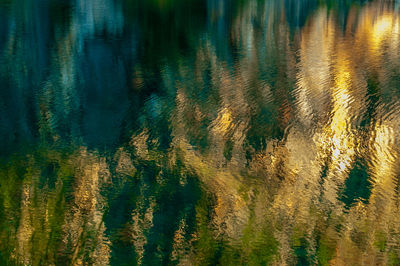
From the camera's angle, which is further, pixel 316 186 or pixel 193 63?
pixel 193 63

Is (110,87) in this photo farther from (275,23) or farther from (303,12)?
(303,12)

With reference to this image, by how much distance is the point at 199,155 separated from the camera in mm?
6277

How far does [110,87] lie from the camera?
9219 millimetres

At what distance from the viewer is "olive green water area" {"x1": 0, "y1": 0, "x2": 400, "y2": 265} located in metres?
4.56

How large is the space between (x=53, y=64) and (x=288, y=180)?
7.17 metres

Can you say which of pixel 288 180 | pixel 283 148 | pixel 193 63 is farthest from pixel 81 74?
pixel 288 180

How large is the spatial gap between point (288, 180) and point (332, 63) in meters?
6.21

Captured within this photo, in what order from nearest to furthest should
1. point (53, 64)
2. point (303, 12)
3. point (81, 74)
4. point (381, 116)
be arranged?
point (381, 116) → point (81, 74) → point (53, 64) → point (303, 12)

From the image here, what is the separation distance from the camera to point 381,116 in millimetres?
7555

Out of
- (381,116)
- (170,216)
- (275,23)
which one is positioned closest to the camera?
(170,216)

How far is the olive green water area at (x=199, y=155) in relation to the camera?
15.0 feet

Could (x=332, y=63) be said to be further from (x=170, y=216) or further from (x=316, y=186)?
(x=170, y=216)

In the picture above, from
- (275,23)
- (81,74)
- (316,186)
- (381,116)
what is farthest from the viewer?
(275,23)

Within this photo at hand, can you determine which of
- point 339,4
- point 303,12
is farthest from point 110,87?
point 339,4
